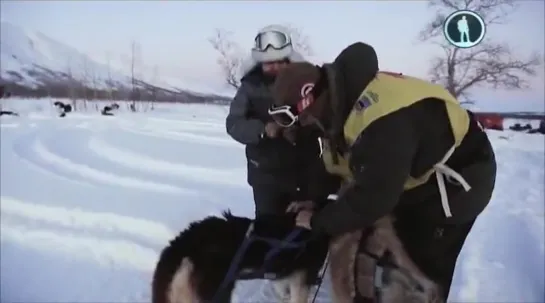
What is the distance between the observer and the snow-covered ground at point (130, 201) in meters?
1.74

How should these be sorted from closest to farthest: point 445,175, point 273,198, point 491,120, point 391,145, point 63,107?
point 391,145 < point 445,175 < point 273,198 < point 491,120 < point 63,107

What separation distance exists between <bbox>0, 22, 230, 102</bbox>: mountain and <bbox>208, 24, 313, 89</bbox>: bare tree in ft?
0.47

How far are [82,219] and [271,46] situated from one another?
83cm

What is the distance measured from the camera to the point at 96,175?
72.5 inches

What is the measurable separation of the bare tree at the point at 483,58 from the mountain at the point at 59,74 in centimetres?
74

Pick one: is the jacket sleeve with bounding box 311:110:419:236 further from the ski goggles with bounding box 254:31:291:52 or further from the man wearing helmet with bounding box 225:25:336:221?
the ski goggles with bounding box 254:31:291:52

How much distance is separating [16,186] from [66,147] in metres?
0.21

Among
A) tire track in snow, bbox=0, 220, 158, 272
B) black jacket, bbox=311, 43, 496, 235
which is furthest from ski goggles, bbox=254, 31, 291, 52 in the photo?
tire track in snow, bbox=0, 220, 158, 272

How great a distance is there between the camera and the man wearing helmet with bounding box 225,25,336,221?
1.48 meters

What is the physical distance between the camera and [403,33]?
175 centimetres

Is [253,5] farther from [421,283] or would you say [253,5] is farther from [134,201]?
[421,283]

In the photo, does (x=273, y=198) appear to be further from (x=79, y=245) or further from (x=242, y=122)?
(x=79, y=245)

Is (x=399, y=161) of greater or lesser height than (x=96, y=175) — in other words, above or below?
above

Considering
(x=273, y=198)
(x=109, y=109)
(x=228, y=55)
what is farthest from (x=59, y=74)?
(x=273, y=198)
